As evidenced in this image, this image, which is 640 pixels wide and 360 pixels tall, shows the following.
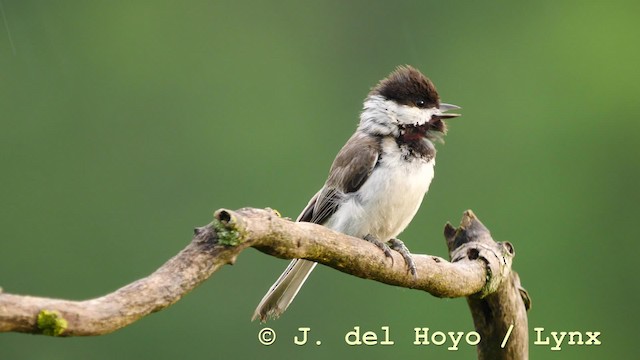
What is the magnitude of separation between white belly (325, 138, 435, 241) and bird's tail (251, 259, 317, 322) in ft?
0.75

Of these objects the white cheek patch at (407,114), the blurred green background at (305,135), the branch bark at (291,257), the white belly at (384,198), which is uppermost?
the blurred green background at (305,135)

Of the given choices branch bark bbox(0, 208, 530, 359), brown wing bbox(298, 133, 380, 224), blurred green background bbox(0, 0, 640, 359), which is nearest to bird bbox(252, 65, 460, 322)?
brown wing bbox(298, 133, 380, 224)

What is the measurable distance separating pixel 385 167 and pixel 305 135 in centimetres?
560

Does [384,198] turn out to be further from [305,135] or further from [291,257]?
[305,135]

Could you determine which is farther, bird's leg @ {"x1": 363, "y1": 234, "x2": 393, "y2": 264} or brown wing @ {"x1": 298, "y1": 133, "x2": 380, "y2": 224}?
brown wing @ {"x1": 298, "y1": 133, "x2": 380, "y2": 224}

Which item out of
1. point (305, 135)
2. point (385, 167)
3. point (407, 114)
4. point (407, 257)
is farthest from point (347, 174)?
point (305, 135)

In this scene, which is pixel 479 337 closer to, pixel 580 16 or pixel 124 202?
pixel 124 202

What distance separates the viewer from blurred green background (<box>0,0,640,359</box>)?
8312 mm

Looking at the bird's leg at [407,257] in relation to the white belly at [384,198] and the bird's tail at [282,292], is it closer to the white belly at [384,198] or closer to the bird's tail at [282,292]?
the white belly at [384,198]

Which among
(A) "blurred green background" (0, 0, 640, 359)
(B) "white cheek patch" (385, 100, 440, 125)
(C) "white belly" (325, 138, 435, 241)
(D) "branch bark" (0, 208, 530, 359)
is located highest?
(A) "blurred green background" (0, 0, 640, 359)

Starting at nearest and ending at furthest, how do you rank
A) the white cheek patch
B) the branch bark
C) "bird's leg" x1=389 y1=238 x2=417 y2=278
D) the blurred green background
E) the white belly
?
the branch bark → "bird's leg" x1=389 y1=238 x2=417 y2=278 → the white belly → the white cheek patch → the blurred green background

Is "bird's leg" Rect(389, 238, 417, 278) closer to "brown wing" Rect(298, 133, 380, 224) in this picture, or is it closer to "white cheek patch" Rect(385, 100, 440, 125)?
"brown wing" Rect(298, 133, 380, 224)

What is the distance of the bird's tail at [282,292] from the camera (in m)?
3.75

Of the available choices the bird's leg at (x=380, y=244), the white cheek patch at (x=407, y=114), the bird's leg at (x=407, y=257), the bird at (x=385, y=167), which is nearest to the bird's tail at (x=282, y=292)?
the bird at (x=385, y=167)
